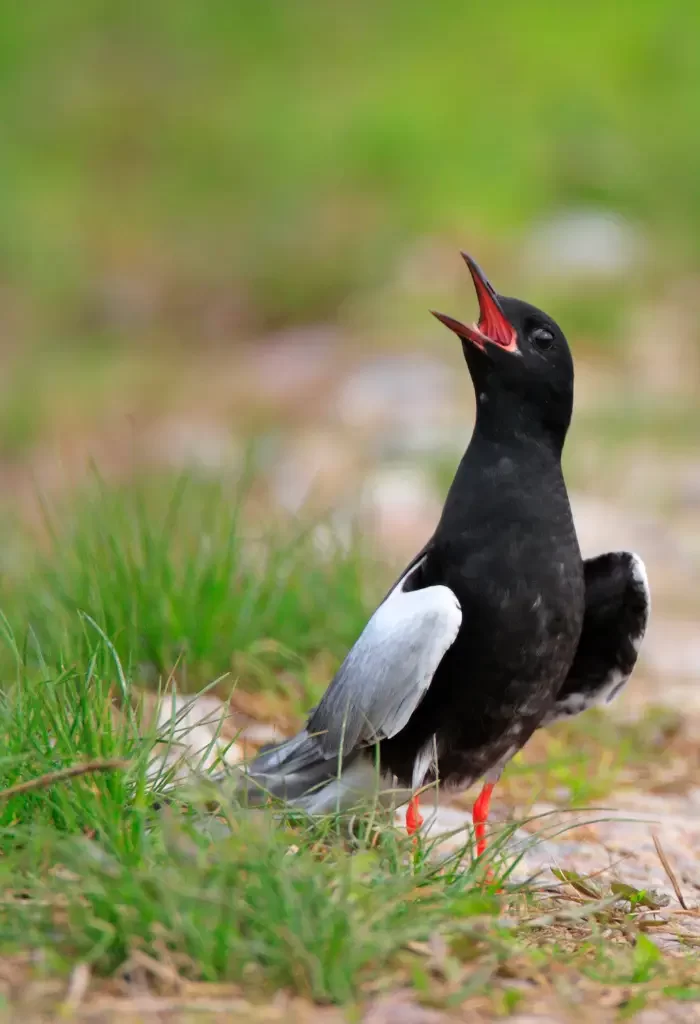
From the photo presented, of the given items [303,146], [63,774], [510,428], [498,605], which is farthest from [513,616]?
[303,146]

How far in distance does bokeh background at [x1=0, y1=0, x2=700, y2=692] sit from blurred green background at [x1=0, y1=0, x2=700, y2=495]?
0.03 m

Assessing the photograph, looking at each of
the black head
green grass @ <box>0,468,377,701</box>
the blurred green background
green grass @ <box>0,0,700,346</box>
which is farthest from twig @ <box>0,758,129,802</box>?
green grass @ <box>0,0,700,346</box>

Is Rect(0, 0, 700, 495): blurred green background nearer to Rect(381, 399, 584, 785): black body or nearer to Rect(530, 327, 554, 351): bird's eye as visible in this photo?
Rect(530, 327, 554, 351): bird's eye

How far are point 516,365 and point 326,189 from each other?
1067 centimetres

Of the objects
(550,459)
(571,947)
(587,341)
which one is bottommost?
(571,947)

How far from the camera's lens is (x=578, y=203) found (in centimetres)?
1342

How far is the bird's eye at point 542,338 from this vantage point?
3.46 meters

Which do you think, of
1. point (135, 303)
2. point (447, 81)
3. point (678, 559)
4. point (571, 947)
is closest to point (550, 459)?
point (571, 947)

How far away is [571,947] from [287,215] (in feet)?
36.4

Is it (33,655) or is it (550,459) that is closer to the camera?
(550,459)

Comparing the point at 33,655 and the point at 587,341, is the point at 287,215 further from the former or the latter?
the point at 33,655

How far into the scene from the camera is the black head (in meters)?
3.42

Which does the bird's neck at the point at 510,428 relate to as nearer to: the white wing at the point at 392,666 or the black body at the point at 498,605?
the black body at the point at 498,605

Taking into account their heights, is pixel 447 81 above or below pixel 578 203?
above
